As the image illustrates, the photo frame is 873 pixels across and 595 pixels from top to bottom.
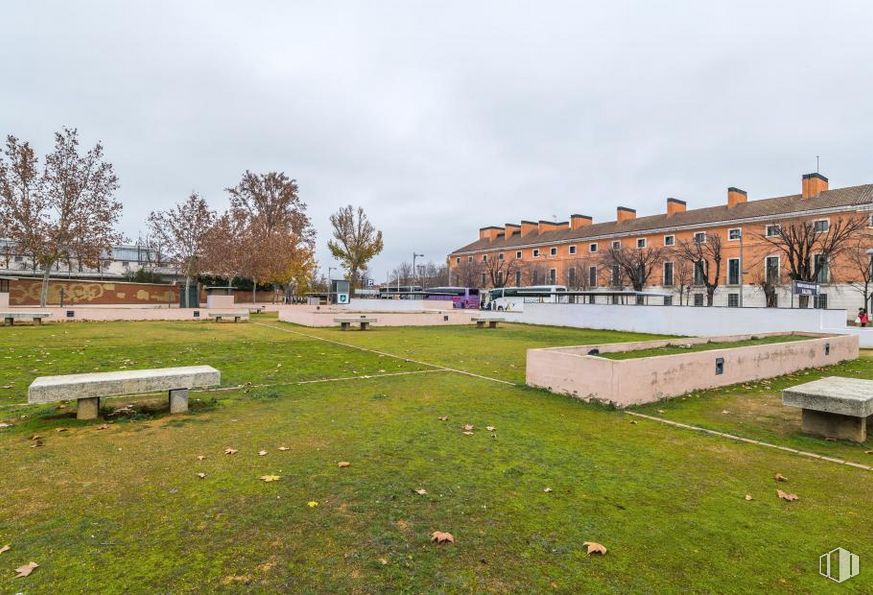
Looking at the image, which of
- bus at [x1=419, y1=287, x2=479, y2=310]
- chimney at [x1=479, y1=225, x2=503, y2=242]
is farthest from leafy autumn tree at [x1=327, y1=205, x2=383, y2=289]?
chimney at [x1=479, y1=225, x2=503, y2=242]

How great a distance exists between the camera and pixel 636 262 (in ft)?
181

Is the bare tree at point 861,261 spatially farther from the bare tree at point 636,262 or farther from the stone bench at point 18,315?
the stone bench at point 18,315

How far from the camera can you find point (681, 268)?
54531 mm

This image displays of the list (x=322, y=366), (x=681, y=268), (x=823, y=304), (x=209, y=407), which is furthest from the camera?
(x=681, y=268)

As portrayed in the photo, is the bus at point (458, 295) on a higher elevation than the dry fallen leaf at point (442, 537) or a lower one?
higher

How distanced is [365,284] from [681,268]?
45.4 m

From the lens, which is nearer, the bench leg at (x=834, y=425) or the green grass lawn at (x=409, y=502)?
the green grass lawn at (x=409, y=502)

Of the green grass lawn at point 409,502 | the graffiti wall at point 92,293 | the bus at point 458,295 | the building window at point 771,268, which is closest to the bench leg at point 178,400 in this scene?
the green grass lawn at point 409,502

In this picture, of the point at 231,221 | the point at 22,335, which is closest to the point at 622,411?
the point at 22,335

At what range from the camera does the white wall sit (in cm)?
2022

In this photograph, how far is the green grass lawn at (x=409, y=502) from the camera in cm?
280

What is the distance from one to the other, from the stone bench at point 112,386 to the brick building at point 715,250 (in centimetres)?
3420

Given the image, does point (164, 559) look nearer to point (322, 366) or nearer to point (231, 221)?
point (322, 366)

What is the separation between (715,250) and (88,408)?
50.2 m
